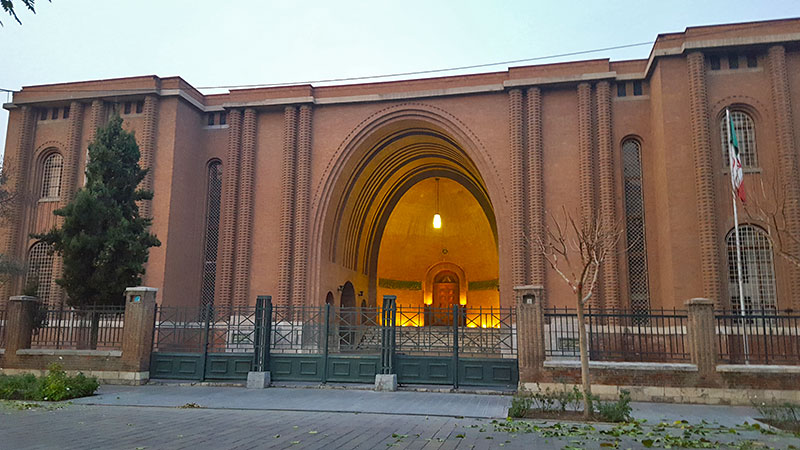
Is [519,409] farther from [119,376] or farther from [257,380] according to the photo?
[119,376]

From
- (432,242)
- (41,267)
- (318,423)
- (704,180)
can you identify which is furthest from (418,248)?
(318,423)

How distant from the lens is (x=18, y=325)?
15688mm

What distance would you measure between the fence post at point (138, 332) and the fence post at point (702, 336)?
12871 millimetres

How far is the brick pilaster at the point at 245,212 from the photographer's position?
2264 cm

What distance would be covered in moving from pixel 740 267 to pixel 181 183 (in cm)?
1921

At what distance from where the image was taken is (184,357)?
15.0 m

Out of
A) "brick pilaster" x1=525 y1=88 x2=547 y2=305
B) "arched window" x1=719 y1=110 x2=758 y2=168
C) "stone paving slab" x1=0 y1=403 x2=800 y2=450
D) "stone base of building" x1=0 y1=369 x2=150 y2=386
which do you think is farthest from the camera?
"brick pilaster" x1=525 y1=88 x2=547 y2=305

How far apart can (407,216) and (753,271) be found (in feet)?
65.5

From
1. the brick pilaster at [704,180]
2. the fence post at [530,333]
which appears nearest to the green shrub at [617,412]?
the fence post at [530,333]

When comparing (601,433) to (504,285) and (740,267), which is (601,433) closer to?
(740,267)

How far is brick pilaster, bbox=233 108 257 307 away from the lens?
22641 mm

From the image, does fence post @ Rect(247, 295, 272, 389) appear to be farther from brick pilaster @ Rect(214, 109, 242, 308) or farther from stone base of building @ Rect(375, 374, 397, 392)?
brick pilaster @ Rect(214, 109, 242, 308)

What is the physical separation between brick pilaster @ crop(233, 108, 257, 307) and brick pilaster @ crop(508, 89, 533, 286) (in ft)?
33.1

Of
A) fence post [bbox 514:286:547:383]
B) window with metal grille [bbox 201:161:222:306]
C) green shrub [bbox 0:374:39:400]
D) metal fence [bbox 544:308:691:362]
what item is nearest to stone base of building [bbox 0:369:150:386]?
green shrub [bbox 0:374:39:400]
